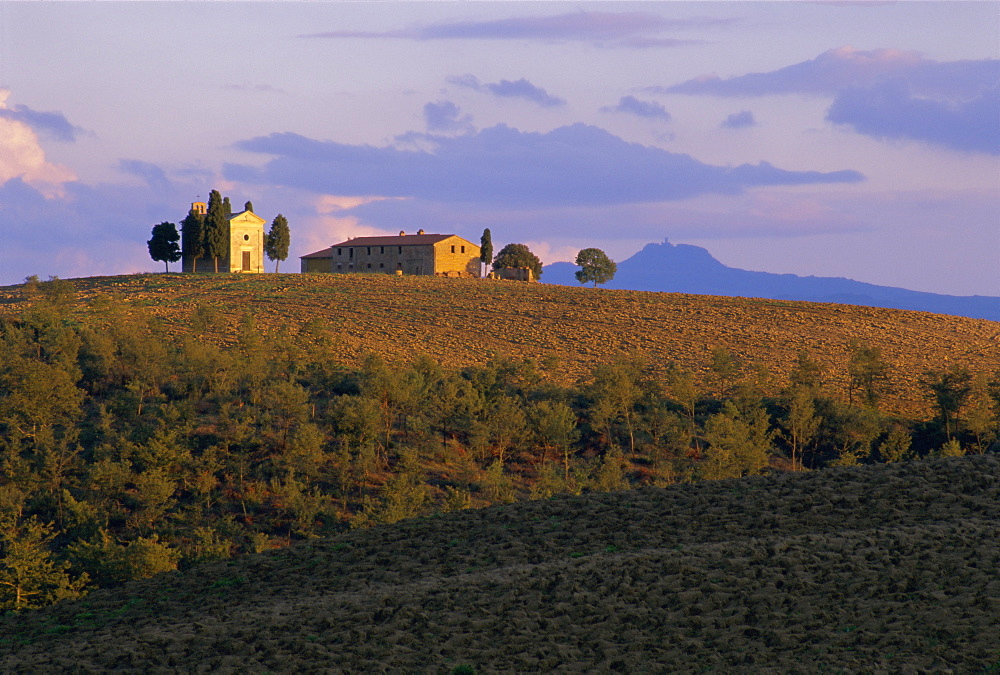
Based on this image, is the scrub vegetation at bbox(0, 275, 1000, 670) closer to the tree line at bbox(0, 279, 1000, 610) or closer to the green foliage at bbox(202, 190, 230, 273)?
the tree line at bbox(0, 279, 1000, 610)

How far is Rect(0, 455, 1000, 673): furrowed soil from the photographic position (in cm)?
1531

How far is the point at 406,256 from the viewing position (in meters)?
108

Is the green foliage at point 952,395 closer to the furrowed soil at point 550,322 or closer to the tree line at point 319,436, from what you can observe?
the tree line at point 319,436

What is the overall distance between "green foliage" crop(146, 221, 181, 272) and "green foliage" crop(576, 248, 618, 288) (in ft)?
178

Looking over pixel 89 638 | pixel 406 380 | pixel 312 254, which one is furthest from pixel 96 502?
pixel 312 254

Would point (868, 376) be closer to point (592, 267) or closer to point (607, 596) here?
point (607, 596)

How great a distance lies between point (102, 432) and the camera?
45906 millimetres

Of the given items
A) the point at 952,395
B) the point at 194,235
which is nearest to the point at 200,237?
the point at 194,235

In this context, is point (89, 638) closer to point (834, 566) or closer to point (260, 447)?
point (834, 566)

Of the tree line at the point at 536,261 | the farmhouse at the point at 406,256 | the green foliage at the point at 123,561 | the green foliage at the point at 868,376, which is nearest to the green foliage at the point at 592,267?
the tree line at the point at 536,261

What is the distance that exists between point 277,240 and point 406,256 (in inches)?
644

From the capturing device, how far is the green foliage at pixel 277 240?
348 feet

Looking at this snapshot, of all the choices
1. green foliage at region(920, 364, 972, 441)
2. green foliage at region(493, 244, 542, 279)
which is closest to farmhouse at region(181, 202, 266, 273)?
green foliage at region(493, 244, 542, 279)

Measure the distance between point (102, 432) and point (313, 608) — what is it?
107 ft
